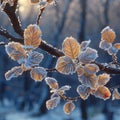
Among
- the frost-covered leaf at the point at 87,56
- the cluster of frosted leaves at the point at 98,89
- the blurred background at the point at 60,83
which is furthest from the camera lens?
the blurred background at the point at 60,83

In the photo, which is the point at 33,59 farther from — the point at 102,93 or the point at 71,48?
the point at 102,93

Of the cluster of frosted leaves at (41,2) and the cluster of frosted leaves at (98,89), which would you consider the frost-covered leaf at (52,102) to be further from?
the cluster of frosted leaves at (41,2)

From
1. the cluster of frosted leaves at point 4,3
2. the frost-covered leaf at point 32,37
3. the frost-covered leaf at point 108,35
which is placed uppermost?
the cluster of frosted leaves at point 4,3

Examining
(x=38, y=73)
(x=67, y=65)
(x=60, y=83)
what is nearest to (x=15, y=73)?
(x=38, y=73)

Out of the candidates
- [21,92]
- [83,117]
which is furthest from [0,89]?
[83,117]

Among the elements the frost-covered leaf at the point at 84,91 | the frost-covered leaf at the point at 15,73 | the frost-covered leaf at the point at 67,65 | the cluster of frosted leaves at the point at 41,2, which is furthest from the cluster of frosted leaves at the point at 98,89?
the cluster of frosted leaves at the point at 41,2
